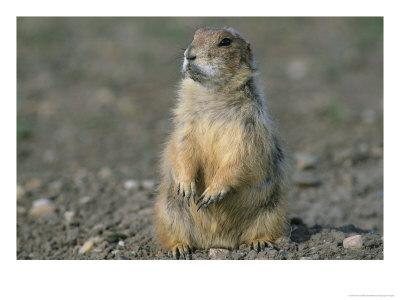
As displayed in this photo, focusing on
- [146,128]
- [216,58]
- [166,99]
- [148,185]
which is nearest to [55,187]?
[148,185]

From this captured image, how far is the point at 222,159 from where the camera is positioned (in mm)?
4465

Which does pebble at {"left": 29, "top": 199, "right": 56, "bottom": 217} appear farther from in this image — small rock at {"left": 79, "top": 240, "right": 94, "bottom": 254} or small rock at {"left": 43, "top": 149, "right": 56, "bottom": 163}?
small rock at {"left": 43, "top": 149, "right": 56, "bottom": 163}

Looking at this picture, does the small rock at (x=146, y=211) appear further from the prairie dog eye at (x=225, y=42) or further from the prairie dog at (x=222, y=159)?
the prairie dog eye at (x=225, y=42)

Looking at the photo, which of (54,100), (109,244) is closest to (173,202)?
(109,244)

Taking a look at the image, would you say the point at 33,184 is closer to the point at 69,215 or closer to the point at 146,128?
the point at 69,215

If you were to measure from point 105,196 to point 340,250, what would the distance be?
309 centimetres

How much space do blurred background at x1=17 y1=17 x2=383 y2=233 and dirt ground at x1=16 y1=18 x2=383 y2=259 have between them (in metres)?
0.03

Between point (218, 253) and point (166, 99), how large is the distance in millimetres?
5707

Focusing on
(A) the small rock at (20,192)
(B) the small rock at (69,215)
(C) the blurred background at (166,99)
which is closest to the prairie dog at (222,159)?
→ (C) the blurred background at (166,99)

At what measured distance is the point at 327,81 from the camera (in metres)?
10.4

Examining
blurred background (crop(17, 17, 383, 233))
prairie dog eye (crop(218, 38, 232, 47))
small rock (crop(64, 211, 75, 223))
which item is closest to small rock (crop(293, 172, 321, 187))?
blurred background (crop(17, 17, 383, 233))

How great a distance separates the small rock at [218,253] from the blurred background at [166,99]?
1.85 m

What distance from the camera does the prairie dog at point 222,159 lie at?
14.5 ft
